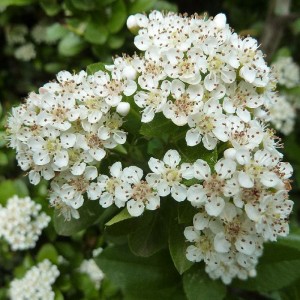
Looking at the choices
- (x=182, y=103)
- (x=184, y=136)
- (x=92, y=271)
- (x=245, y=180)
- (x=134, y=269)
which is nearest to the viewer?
(x=245, y=180)

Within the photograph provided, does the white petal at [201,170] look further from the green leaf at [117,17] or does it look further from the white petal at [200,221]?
the green leaf at [117,17]

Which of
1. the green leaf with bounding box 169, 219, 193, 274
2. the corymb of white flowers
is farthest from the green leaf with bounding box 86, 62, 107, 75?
the green leaf with bounding box 169, 219, 193, 274

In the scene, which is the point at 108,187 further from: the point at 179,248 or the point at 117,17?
the point at 117,17

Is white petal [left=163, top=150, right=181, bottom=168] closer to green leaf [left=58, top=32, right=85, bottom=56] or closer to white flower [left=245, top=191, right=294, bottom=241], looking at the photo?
white flower [left=245, top=191, right=294, bottom=241]

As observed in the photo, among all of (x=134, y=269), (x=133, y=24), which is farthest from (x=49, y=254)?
(x=133, y=24)

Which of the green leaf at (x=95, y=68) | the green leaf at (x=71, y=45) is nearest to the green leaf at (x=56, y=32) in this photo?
the green leaf at (x=71, y=45)

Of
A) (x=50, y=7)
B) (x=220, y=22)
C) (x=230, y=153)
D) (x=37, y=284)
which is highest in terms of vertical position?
(x=220, y=22)
